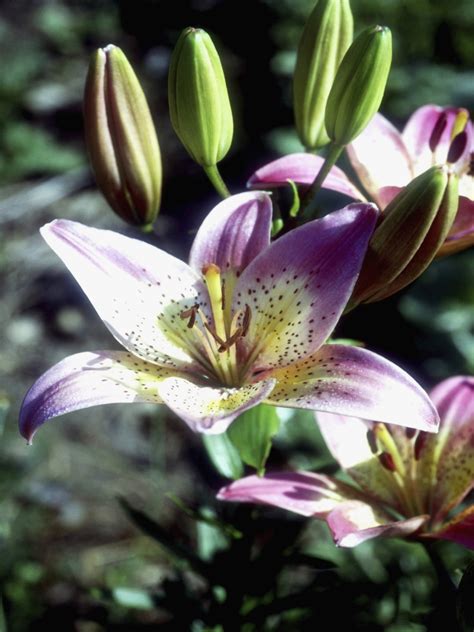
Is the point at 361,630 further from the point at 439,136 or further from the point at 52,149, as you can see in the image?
the point at 52,149

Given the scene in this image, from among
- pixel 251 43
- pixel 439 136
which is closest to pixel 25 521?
pixel 439 136

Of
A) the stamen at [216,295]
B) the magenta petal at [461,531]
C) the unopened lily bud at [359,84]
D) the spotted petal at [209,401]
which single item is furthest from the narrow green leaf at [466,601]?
the unopened lily bud at [359,84]

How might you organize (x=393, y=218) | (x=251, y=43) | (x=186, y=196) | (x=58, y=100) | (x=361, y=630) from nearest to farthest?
(x=393, y=218) < (x=361, y=630) < (x=186, y=196) < (x=58, y=100) < (x=251, y=43)

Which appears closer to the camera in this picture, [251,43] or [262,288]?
[262,288]

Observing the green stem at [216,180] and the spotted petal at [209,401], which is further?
the green stem at [216,180]

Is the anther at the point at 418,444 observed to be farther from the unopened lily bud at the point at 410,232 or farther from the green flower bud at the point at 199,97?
the green flower bud at the point at 199,97

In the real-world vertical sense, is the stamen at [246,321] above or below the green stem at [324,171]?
below
